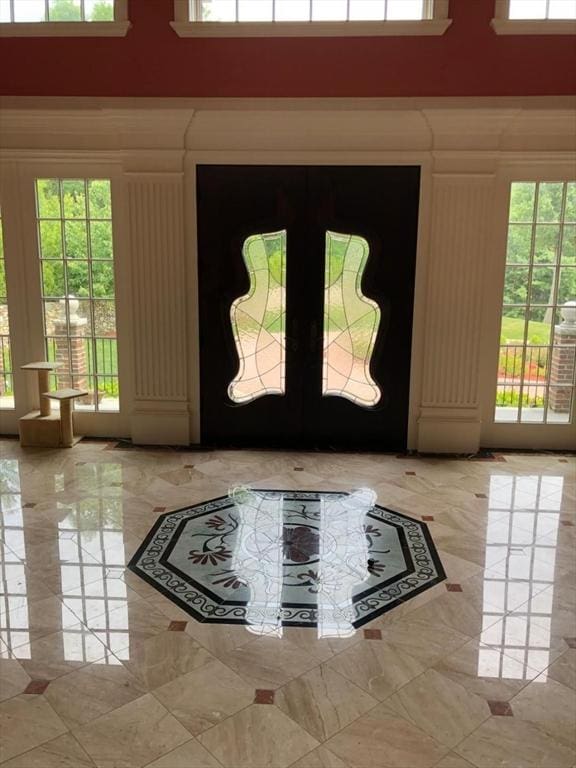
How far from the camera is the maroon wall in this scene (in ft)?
16.3

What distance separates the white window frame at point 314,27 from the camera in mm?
4938

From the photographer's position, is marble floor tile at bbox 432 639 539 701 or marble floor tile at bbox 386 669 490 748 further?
marble floor tile at bbox 432 639 539 701

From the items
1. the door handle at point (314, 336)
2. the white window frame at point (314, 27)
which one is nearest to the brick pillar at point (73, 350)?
the door handle at point (314, 336)

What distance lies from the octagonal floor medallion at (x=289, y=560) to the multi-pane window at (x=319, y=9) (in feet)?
12.3

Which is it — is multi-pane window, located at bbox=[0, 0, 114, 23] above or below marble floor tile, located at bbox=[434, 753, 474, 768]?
above

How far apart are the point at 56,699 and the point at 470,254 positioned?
430 centimetres

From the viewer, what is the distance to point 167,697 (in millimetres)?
2602

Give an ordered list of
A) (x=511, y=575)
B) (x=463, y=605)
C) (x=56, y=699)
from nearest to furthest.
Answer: (x=56, y=699)
(x=463, y=605)
(x=511, y=575)

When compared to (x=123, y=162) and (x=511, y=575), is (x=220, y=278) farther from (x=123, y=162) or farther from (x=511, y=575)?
(x=511, y=575)

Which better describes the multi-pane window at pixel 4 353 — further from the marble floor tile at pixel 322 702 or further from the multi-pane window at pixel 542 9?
the multi-pane window at pixel 542 9

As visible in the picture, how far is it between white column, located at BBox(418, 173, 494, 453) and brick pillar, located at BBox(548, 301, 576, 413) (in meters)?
0.71

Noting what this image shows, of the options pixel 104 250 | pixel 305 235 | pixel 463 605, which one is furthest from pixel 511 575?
pixel 104 250

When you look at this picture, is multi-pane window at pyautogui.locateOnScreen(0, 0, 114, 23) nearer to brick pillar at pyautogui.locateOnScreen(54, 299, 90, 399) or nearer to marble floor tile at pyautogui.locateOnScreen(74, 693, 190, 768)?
brick pillar at pyautogui.locateOnScreen(54, 299, 90, 399)

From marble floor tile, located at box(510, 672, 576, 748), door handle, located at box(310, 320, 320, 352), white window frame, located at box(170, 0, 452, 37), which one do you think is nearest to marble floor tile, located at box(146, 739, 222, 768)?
marble floor tile, located at box(510, 672, 576, 748)
